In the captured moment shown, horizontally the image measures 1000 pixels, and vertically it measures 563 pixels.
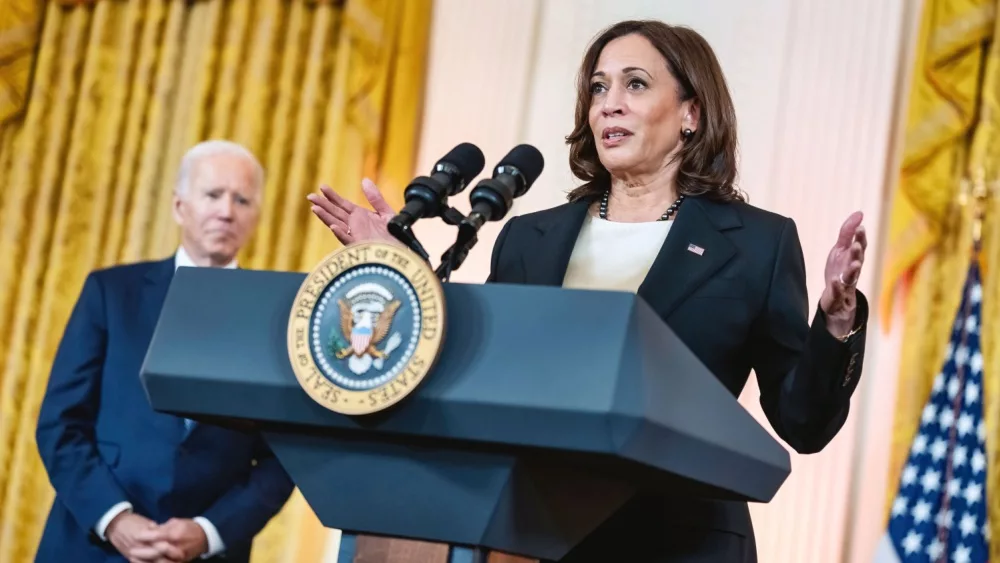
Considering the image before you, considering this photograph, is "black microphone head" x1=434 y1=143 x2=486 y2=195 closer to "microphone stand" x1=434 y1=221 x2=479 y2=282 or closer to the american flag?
"microphone stand" x1=434 y1=221 x2=479 y2=282

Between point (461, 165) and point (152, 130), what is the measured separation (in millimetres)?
4589

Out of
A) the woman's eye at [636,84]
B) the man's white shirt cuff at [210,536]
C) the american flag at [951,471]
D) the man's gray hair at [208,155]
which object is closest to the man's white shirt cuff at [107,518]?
the man's white shirt cuff at [210,536]

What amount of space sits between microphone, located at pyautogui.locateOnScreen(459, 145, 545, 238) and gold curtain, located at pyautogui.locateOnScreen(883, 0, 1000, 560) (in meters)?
3.18

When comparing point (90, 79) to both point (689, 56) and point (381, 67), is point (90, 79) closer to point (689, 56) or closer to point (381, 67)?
point (381, 67)

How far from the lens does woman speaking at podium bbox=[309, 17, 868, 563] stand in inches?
74.3

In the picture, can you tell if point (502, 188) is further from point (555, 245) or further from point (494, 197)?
point (555, 245)

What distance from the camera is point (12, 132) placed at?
20.6 ft

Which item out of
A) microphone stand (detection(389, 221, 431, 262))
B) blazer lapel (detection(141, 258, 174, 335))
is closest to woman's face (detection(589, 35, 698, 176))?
microphone stand (detection(389, 221, 431, 262))

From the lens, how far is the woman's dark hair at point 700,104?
2.34 meters

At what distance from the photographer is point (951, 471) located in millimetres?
4395

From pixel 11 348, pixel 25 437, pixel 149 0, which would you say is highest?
pixel 149 0

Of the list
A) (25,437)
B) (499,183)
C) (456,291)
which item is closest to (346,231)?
(499,183)

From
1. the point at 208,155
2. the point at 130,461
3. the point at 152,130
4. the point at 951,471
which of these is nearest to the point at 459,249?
the point at 130,461

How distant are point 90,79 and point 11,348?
1.36 metres
